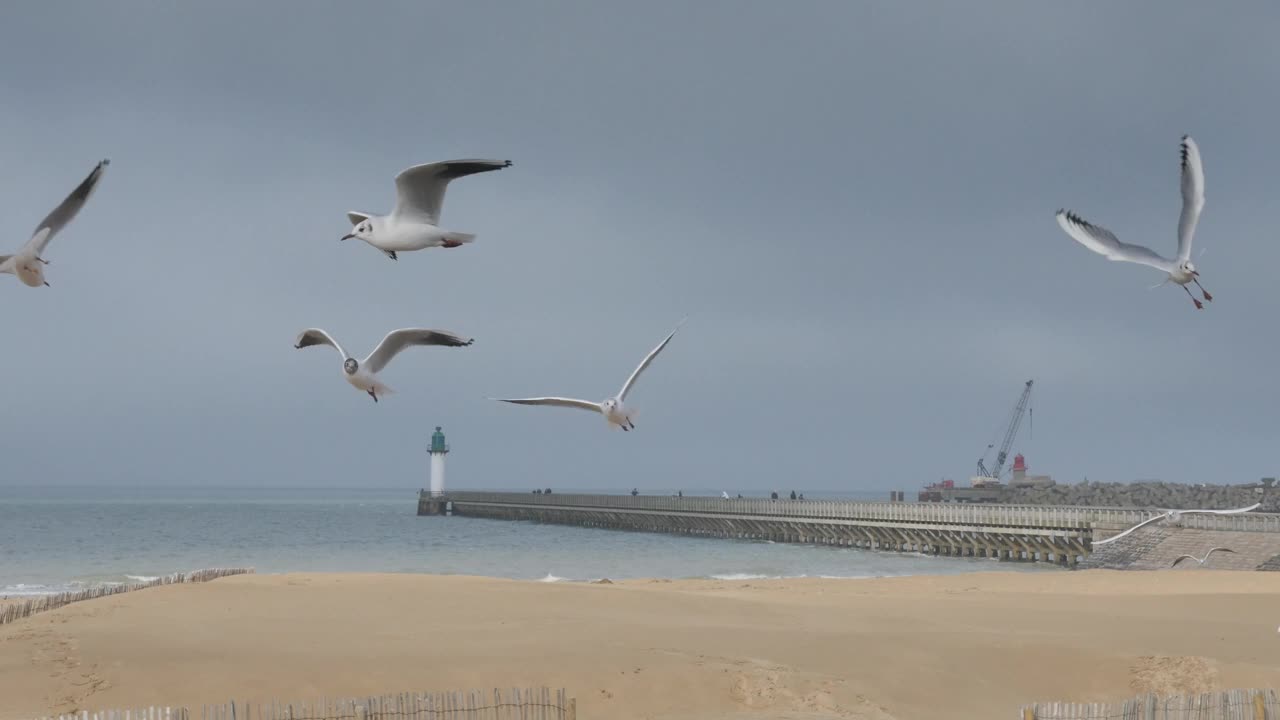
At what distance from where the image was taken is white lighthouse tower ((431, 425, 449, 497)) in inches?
4277

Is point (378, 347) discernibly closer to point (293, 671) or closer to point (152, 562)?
point (293, 671)

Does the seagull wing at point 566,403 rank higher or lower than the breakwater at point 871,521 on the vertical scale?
higher

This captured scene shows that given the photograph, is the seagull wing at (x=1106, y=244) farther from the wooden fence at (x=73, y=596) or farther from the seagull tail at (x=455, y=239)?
the wooden fence at (x=73, y=596)

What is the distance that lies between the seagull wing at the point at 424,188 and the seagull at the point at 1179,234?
416 centimetres

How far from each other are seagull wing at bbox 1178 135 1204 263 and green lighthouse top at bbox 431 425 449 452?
101 m

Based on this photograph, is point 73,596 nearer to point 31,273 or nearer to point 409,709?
point 409,709

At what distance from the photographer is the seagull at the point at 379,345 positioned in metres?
6.70

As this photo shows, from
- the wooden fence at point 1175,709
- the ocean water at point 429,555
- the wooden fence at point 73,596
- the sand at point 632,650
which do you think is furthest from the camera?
the ocean water at point 429,555

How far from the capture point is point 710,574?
49.4 m

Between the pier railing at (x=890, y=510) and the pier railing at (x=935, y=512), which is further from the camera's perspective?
the pier railing at (x=890, y=510)

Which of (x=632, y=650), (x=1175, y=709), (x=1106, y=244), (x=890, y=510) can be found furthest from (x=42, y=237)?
(x=890, y=510)

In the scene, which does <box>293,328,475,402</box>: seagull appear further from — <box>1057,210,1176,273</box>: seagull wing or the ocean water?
the ocean water

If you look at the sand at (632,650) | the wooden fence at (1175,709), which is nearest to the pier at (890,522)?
the sand at (632,650)

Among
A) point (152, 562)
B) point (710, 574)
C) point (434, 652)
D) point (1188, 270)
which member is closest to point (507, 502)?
point (152, 562)
